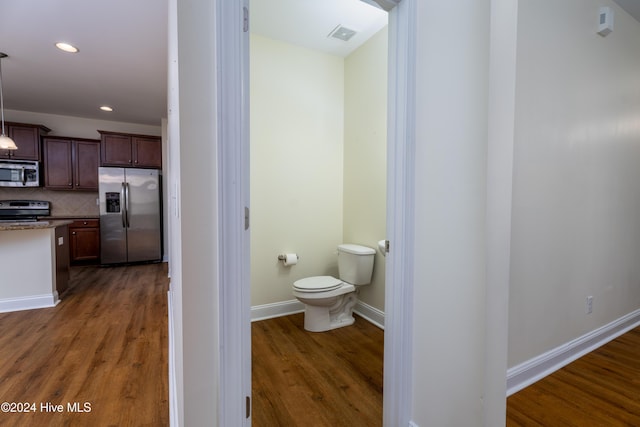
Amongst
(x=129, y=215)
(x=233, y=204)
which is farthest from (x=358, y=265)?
(x=129, y=215)

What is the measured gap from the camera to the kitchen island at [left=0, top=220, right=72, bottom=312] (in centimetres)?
288

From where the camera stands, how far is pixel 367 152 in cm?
269

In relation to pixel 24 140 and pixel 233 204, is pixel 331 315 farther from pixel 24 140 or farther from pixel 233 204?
pixel 24 140

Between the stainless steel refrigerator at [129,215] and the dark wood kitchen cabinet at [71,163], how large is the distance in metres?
0.50

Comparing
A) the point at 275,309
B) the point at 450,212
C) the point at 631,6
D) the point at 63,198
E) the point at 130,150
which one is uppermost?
the point at 631,6

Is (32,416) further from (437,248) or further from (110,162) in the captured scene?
(110,162)

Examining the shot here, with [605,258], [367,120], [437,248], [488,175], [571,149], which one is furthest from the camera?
[367,120]

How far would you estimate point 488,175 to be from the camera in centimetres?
92

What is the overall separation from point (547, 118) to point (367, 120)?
54.5 inches

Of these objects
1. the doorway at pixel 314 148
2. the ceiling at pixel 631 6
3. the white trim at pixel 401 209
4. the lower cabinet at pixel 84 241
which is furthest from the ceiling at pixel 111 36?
the lower cabinet at pixel 84 241

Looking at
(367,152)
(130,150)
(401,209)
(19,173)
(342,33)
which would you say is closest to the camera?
(401,209)

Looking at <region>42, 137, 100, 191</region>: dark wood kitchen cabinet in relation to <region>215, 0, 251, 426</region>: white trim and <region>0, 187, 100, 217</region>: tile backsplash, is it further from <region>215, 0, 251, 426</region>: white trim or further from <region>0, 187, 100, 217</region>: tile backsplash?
<region>215, 0, 251, 426</region>: white trim

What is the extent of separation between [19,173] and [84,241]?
4.44 feet

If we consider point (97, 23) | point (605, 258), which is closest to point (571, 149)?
point (605, 258)
